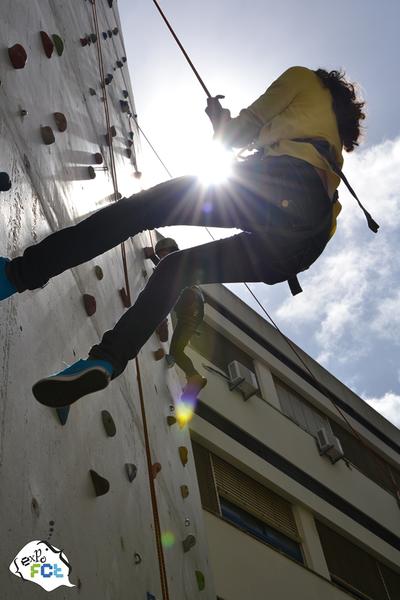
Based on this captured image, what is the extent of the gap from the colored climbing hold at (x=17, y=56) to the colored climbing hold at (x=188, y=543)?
191 centimetres

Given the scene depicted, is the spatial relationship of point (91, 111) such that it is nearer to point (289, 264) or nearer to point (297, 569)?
point (289, 264)

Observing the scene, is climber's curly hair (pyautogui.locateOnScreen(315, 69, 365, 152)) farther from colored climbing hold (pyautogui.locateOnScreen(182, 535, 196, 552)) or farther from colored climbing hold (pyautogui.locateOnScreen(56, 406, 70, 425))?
colored climbing hold (pyautogui.locateOnScreen(182, 535, 196, 552))

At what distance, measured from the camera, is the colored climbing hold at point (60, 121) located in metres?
2.43

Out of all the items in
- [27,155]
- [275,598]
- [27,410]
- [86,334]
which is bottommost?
[27,410]

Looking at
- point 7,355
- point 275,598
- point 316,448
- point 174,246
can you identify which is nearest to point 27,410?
point 7,355

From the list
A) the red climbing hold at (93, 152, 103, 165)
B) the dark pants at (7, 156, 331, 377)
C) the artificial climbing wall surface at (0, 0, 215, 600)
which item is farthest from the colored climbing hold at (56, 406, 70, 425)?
the red climbing hold at (93, 152, 103, 165)

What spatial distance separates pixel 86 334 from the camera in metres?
2.18

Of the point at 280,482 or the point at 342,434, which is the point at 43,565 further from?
the point at 342,434

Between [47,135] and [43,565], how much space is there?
1.32 metres

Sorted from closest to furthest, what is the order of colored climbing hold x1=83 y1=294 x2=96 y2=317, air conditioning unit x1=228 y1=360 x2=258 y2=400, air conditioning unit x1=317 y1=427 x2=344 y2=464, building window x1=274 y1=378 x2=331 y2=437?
colored climbing hold x1=83 y1=294 x2=96 y2=317 → air conditioning unit x1=228 y1=360 x2=258 y2=400 → air conditioning unit x1=317 y1=427 x2=344 y2=464 → building window x1=274 y1=378 x2=331 y2=437

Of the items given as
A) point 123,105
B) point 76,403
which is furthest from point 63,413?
point 123,105

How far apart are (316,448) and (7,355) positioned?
257 inches

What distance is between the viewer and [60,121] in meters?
2.44

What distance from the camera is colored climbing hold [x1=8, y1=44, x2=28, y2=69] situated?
6.56 ft
